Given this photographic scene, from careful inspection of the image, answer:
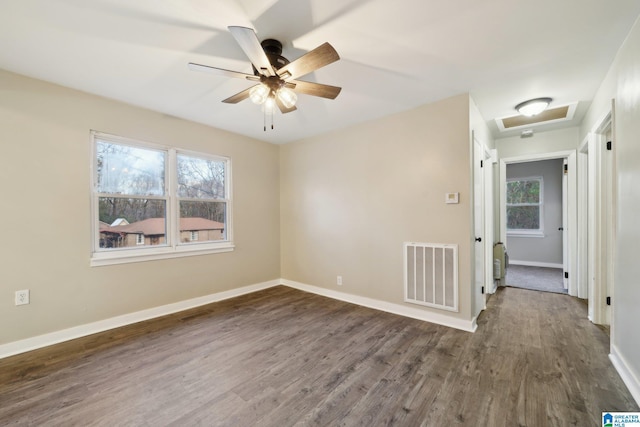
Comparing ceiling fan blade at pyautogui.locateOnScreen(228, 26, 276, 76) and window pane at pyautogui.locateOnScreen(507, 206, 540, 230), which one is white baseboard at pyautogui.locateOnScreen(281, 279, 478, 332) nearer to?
ceiling fan blade at pyautogui.locateOnScreen(228, 26, 276, 76)

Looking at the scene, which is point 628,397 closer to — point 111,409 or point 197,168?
point 111,409

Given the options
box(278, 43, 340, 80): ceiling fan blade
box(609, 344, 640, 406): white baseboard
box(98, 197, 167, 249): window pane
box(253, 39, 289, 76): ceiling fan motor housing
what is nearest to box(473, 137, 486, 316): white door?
box(609, 344, 640, 406): white baseboard

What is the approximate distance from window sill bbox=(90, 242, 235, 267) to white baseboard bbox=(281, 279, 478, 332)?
1541mm

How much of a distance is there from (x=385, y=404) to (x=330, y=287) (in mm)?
2331

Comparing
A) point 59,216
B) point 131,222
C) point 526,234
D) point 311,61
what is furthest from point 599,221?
point 59,216

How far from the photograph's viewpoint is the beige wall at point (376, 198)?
9.45 ft

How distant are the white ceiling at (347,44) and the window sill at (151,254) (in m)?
1.73

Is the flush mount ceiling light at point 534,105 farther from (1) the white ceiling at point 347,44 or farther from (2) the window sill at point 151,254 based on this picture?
(2) the window sill at point 151,254

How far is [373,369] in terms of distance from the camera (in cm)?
212

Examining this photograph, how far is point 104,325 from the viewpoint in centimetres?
283

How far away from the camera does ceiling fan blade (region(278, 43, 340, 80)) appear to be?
1582mm

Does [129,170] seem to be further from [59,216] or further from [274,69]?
[274,69]

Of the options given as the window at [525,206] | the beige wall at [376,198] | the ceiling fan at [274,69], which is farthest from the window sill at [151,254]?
the window at [525,206]

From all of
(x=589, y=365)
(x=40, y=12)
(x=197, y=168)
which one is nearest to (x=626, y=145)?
(x=589, y=365)
